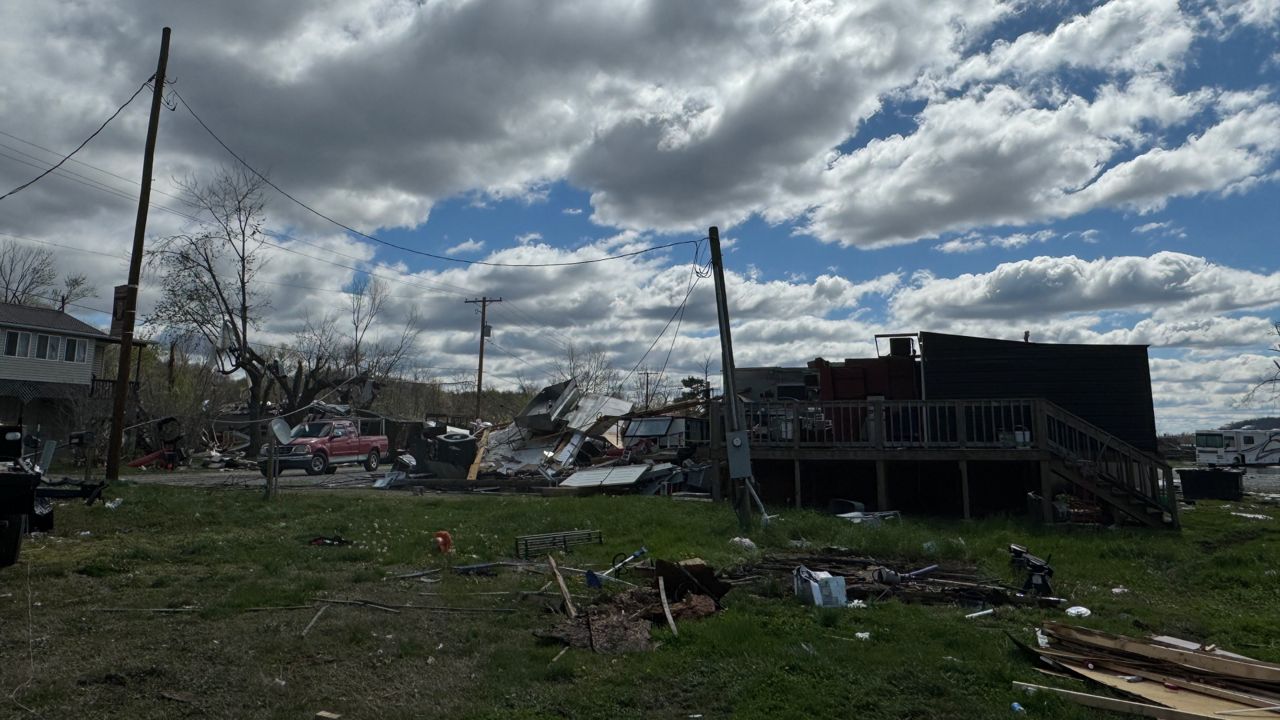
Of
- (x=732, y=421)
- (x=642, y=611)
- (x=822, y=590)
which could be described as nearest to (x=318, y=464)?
Answer: (x=732, y=421)

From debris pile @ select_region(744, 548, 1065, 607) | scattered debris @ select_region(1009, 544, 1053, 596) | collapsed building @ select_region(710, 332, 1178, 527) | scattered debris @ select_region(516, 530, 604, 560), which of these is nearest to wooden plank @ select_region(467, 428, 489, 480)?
collapsed building @ select_region(710, 332, 1178, 527)

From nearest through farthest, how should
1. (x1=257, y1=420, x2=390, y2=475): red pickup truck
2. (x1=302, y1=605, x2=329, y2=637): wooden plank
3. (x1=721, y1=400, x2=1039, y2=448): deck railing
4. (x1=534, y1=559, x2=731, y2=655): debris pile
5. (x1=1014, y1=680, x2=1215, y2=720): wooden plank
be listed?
(x1=1014, y1=680, x2=1215, y2=720): wooden plank → (x1=534, y1=559, x2=731, y2=655): debris pile → (x1=302, y1=605, x2=329, y2=637): wooden plank → (x1=721, y1=400, x2=1039, y2=448): deck railing → (x1=257, y1=420, x2=390, y2=475): red pickup truck

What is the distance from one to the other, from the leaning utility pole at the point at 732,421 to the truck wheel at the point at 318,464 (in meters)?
18.2

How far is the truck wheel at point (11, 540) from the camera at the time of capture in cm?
919

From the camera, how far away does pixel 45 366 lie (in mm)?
35156

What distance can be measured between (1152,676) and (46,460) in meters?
15.3

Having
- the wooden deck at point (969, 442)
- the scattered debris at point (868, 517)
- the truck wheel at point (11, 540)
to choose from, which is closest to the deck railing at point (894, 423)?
the wooden deck at point (969, 442)

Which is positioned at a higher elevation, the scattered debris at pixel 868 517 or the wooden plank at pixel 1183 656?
the scattered debris at pixel 868 517

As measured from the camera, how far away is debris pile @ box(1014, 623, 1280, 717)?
5.01 metres

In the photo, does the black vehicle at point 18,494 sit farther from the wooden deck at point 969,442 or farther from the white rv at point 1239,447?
the white rv at point 1239,447

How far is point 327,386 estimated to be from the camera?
41.3m

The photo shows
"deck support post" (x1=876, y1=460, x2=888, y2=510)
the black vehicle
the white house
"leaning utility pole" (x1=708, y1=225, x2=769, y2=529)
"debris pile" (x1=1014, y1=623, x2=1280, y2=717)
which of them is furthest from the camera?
the white house

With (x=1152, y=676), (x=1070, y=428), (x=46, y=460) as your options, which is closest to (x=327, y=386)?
(x=46, y=460)

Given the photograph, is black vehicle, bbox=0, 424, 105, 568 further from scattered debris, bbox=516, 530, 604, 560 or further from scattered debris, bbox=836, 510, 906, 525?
scattered debris, bbox=836, 510, 906, 525
